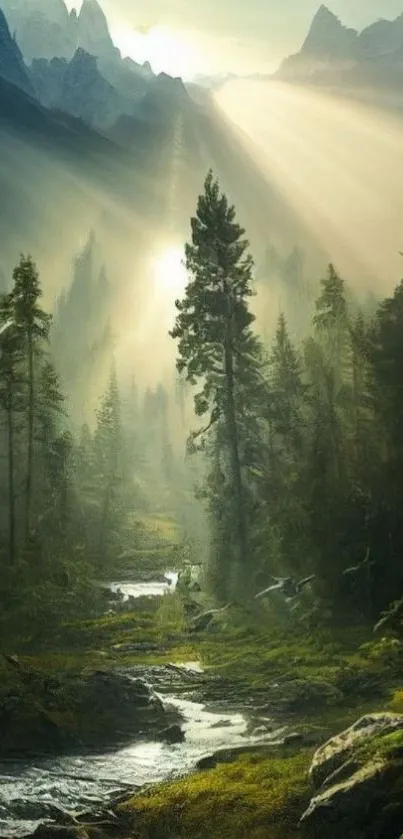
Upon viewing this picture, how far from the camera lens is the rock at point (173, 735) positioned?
52.6ft

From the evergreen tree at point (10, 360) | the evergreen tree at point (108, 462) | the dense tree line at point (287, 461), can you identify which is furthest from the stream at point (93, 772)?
the evergreen tree at point (108, 462)

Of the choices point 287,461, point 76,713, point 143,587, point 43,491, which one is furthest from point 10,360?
point 76,713

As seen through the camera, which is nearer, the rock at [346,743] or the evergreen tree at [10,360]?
the rock at [346,743]

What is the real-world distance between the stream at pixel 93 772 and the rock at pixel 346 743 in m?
3.40

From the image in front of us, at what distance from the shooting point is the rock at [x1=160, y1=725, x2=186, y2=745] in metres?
16.0

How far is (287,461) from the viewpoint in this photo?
1695 inches

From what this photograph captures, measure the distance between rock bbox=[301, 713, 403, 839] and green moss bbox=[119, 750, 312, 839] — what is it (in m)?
0.50

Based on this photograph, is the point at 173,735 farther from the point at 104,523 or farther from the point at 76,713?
the point at 104,523

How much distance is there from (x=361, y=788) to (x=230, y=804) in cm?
270

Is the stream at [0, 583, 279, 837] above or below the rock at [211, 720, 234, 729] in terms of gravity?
below

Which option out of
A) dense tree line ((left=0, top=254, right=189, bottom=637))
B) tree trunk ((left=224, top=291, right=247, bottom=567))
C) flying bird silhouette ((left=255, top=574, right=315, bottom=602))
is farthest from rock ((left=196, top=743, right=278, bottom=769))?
tree trunk ((left=224, top=291, right=247, bottom=567))

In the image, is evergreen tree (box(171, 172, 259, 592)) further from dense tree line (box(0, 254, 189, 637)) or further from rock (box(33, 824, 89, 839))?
rock (box(33, 824, 89, 839))

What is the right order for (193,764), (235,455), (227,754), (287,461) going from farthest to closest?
(287,461)
(235,455)
(227,754)
(193,764)

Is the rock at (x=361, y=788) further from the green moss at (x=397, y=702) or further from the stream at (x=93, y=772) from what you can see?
the green moss at (x=397, y=702)
